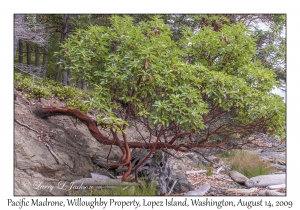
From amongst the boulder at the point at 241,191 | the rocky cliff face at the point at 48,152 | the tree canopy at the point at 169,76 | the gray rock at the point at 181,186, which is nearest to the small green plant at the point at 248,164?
the boulder at the point at 241,191

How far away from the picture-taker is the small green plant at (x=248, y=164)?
7.30 metres

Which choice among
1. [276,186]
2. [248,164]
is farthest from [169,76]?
[248,164]

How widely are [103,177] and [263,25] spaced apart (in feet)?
20.9

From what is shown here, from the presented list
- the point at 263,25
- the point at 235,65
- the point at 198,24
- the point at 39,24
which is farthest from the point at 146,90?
the point at 263,25

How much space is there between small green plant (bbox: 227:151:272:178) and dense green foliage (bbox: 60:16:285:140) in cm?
284

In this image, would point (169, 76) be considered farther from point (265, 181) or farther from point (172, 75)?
point (265, 181)

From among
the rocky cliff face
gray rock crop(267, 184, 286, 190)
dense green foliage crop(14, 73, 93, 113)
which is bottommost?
gray rock crop(267, 184, 286, 190)

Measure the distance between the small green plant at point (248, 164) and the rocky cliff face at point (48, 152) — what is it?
3.66 m

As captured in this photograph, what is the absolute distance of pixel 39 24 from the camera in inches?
268

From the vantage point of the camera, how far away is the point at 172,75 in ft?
13.0

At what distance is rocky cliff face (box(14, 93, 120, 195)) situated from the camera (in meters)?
4.40

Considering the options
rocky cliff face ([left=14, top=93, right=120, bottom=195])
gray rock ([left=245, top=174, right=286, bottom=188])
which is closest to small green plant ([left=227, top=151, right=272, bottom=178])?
gray rock ([left=245, top=174, right=286, bottom=188])

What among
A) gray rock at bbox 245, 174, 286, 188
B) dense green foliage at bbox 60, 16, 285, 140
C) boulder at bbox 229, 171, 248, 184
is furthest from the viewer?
boulder at bbox 229, 171, 248, 184

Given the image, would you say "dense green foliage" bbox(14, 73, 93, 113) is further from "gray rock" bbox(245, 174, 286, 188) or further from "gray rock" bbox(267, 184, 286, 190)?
"gray rock" bbox(267, 184, 286, 190)
